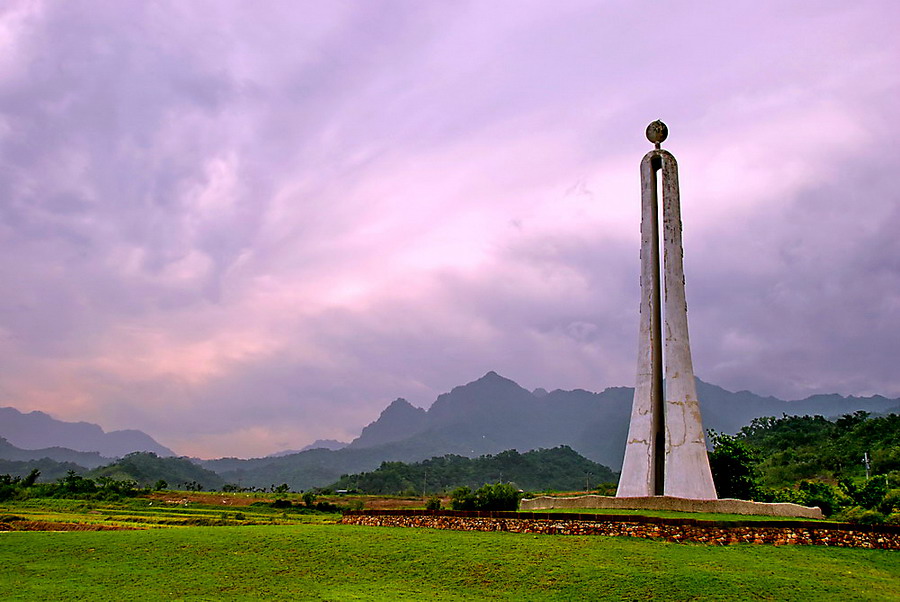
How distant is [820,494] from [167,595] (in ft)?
65.7

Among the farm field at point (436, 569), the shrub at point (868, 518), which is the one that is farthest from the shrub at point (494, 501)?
the shrub at point (868, 518)

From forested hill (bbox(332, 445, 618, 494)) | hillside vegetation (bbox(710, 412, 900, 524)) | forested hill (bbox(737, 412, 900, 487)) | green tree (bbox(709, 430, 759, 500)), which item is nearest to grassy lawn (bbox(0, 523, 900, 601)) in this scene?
hillside vegetation (bbox(710, 412, 900, 524))

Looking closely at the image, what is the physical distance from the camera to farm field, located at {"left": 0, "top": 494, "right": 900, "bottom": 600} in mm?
11797

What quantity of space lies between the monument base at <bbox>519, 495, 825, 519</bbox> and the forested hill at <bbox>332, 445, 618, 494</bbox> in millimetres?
72999

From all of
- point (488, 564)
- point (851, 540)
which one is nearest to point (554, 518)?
point (488, 564)

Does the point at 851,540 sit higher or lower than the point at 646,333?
lower

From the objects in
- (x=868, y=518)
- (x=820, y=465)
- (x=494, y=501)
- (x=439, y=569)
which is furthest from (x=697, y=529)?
(x=820, y=465)

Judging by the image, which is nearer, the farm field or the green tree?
the farm field

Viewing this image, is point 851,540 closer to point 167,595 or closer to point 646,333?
point 646,333

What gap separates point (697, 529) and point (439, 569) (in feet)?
18.2

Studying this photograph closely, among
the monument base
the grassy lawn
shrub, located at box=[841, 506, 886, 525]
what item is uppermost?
the monument base

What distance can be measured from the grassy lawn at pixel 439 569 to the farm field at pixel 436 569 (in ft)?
0.07

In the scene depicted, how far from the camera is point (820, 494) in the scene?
76.1 ft

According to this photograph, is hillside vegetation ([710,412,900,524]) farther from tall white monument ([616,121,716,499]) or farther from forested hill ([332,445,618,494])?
forested hill ([332,445,618,494])
